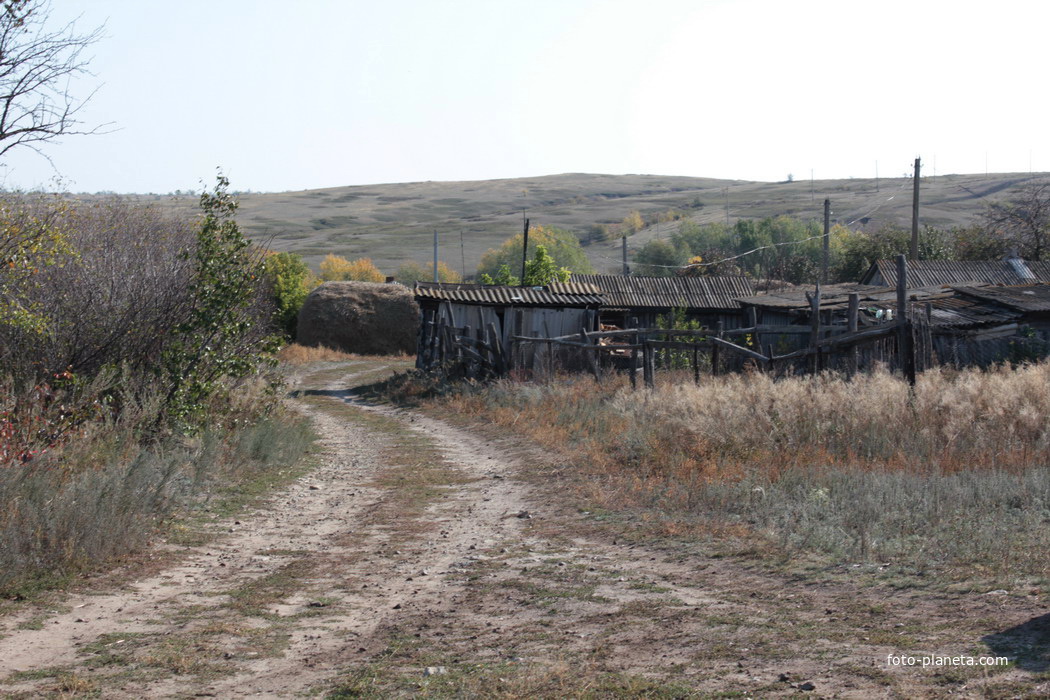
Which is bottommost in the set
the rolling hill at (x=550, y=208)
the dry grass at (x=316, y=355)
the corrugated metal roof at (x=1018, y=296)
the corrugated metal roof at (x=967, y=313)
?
the dry grass at (x=316, y=355)

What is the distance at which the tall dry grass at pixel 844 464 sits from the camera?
6.91m

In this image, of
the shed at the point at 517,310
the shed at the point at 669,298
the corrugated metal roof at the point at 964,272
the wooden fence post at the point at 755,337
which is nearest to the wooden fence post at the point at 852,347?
the wooden fence post at the point at 755,337

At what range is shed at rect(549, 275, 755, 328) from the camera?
34.1m

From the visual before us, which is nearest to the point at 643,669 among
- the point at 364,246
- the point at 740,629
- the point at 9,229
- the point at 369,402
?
the point at 740,629

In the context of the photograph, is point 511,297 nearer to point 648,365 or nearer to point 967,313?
point 648,365

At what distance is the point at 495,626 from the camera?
5.71 meters

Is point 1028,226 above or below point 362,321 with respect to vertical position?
above

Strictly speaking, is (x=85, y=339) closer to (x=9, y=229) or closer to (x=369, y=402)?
(x=9, y=229)

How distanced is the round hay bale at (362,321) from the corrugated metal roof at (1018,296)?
22864mm

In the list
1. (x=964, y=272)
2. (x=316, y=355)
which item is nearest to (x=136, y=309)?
(x=316, y=355)

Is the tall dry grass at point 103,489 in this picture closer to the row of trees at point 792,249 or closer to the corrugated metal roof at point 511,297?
the corrugated metal roof at point 511,297

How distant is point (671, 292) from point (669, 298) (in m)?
0.73

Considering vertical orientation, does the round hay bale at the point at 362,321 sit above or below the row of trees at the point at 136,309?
below

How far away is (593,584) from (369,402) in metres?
17.2
